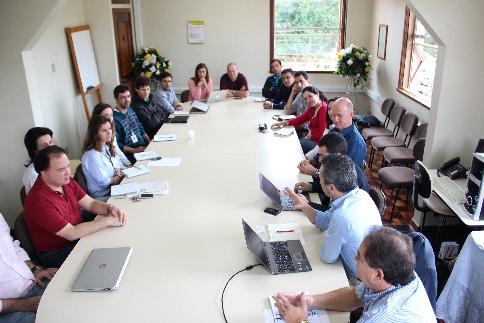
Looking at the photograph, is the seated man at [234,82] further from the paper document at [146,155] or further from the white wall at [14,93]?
the white wall at [14,93]

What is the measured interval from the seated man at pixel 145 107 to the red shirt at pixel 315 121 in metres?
1.80

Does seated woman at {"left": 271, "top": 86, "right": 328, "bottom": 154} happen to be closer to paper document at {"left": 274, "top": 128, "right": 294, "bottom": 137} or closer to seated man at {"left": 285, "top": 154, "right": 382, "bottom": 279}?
paper document at {"left": 274, "top": 128, "right": 294, "bottom": 137}

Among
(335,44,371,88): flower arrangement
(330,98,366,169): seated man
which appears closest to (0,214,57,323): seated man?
(330,98,366,169): seated man

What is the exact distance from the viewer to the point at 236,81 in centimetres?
682

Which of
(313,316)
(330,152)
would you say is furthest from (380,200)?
(313,316)

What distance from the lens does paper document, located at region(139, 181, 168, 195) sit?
312 cm

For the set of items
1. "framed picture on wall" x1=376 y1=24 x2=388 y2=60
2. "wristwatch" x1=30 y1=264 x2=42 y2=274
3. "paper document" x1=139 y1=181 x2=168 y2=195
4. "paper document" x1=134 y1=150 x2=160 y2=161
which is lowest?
"wristwatch" x1=30 y1=264 x2=42 y2=274

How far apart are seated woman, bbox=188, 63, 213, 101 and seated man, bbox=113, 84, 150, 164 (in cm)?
173

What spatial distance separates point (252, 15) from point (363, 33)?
6.77 feet

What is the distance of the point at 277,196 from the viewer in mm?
2869

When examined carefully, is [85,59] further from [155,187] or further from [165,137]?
[155,187]

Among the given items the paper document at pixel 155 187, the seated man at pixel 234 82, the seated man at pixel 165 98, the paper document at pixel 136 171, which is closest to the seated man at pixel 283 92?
the seated man at pixel 234 82

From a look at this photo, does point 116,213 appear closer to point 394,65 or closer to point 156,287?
point 156,287

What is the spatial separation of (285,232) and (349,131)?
1.40 metres
